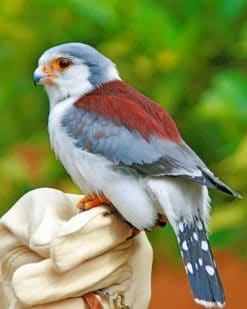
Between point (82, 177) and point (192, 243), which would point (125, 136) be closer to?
point (82, 177)

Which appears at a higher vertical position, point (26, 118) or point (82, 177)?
point (82, 177)

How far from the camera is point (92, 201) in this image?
195 centimetres

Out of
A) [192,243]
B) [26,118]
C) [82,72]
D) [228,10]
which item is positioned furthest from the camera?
[26,118]

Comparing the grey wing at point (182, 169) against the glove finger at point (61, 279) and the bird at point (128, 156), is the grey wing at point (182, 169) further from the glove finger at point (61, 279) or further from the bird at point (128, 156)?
the glove finger at point (61, 279)

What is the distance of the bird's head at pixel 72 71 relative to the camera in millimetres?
2117

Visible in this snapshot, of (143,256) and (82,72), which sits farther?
(82,72)

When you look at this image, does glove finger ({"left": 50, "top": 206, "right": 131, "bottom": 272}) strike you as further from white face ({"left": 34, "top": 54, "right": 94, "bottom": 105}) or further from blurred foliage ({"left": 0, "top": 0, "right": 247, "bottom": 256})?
blurred foliage ({"left": 0, "top": 0, "right": 247, "bottom": 256})

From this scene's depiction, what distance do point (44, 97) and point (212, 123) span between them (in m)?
0.45

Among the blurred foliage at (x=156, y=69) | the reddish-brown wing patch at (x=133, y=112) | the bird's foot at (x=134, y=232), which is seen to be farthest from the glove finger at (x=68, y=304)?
the blurred foliage at (x=156, y=69)

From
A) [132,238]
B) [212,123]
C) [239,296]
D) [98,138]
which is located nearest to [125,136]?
[98,138]

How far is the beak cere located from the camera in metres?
2.12

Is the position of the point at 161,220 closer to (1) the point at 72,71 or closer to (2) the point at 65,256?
(2) the point at 65,256

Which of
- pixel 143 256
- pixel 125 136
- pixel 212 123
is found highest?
pixel 125 136

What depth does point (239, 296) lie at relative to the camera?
3.65 metres
